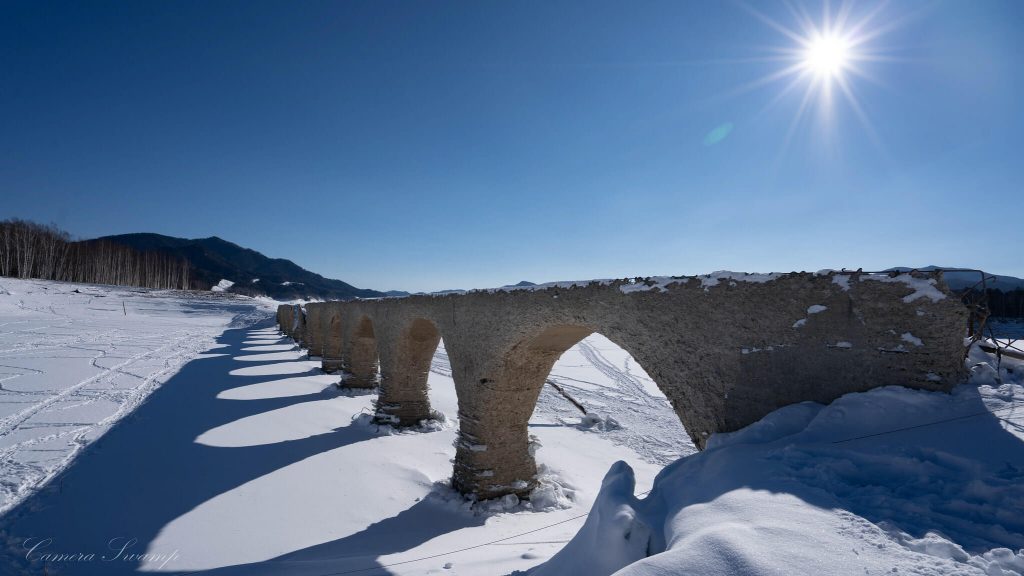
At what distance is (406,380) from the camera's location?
970 cm

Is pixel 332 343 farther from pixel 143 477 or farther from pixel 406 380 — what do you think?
pixel 143 477

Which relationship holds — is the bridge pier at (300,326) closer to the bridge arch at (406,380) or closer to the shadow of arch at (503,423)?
the bridge arch at (406,380)

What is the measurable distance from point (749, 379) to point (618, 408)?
1039cm

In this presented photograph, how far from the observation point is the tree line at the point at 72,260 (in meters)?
41.0

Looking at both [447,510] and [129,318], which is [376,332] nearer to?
[447,510]

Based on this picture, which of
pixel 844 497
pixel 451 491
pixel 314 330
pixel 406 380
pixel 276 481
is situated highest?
pixel 844 497

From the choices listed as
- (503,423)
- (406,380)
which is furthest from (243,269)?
(503,423)

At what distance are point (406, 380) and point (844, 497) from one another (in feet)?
28.6

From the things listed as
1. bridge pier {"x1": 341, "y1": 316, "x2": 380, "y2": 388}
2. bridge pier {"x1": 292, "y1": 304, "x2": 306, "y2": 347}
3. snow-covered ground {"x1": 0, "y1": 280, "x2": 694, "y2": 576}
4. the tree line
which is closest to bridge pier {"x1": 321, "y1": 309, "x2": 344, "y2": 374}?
snow-covered ground {"x1": 0, "y1": 280, "x2": 694, "y2": 576}

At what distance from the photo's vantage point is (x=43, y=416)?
8.48m

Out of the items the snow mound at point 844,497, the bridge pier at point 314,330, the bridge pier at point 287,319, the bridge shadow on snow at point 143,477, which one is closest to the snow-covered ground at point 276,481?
the bridge shadow on snow at point 143,477

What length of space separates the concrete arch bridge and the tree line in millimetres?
57411

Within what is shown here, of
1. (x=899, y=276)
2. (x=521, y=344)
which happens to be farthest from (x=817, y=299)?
(x=521, y=344)

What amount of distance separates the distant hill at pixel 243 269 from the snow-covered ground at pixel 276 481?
253ft
